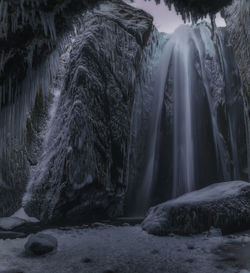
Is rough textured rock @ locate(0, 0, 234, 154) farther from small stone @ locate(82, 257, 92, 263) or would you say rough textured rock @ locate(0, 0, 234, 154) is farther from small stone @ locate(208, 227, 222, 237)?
small stone @ locate(208, 227, 222, 237)

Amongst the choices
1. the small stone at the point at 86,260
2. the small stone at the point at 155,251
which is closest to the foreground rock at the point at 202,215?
the small stone at the point at 155,251

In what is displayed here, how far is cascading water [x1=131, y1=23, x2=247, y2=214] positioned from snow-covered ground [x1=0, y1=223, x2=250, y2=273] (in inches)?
176

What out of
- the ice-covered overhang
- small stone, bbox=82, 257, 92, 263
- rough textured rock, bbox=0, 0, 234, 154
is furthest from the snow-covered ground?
the ice-covered overhang

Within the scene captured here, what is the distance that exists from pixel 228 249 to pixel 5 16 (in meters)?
4.14

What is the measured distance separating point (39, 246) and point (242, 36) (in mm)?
7215

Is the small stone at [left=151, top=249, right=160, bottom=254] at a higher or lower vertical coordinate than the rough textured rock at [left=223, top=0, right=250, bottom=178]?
lower

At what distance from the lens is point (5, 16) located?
8.65 feet

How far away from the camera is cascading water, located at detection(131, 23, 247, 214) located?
9.54 m

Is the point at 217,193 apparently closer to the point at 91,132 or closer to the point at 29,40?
the point at 91,132

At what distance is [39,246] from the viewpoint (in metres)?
3.66

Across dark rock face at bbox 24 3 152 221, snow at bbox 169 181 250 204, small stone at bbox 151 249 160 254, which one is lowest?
small stone at bbox 151 249 160 254

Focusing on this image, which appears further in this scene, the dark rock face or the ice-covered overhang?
the dark rock face

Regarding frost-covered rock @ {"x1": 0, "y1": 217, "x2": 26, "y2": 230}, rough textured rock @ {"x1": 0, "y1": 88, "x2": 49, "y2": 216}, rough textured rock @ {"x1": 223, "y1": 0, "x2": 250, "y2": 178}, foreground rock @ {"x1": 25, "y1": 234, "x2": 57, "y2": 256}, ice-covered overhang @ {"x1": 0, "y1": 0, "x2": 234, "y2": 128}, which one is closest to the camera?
ice-covered overhang @ {"x1": 0, "y1": 0, "x2": 234, "y2": 128}

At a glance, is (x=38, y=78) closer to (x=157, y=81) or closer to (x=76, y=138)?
(x=76, y=138)
